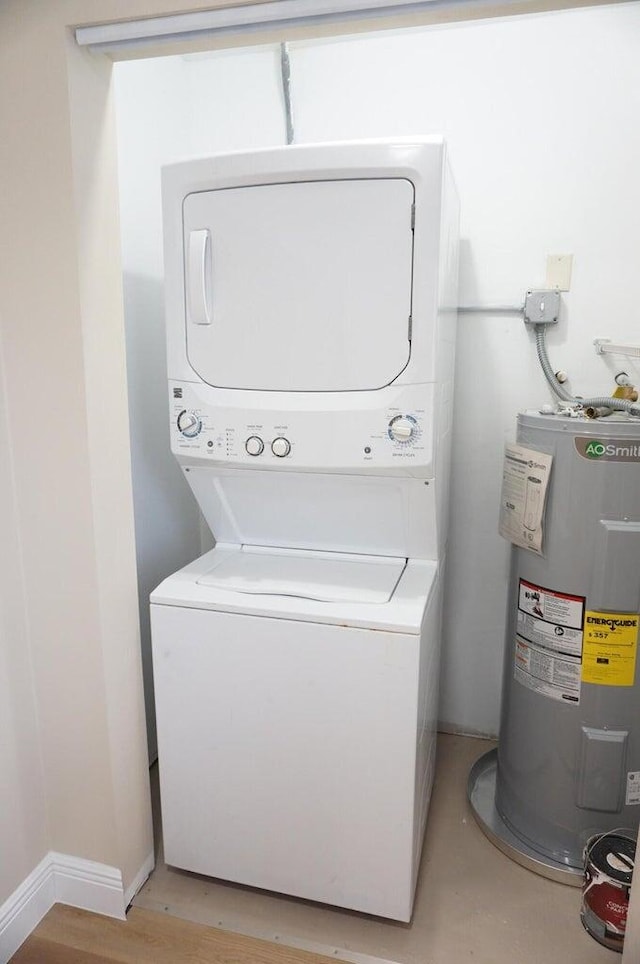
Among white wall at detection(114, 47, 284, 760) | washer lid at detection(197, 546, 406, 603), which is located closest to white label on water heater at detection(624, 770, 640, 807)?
washer lid at detection(197, 546, 406, 603)

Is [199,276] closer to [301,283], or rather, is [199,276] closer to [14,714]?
[301,283]

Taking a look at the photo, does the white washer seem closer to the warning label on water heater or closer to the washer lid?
the washer lid

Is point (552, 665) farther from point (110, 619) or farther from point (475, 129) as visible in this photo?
point (475, 129)

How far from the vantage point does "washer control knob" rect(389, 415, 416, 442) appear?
1371mm

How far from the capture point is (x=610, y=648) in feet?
5.10

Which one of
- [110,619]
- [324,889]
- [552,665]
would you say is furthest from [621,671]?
[110,619]

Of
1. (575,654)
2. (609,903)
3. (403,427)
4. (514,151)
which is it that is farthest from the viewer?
(514,151)

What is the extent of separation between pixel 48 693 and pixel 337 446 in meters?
0.90

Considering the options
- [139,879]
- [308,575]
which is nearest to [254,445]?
[308,575]

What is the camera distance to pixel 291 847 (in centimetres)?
150

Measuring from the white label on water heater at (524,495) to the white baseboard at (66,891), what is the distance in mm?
1309

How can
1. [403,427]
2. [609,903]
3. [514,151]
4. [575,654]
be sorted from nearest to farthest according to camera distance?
[403,427]
[609,903]
[575,654]
[514,151]

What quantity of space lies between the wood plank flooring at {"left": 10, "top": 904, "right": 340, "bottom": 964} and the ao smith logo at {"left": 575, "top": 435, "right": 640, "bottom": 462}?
1322 millimetres

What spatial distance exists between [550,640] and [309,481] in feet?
2.46
